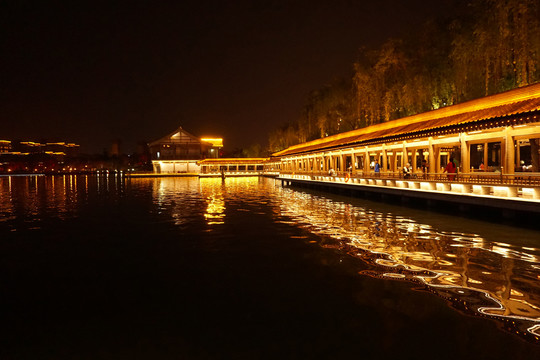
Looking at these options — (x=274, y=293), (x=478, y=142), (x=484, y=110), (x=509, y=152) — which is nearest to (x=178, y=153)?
(x=478, y=142)

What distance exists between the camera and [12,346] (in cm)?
529

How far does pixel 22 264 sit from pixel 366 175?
23.2 meters

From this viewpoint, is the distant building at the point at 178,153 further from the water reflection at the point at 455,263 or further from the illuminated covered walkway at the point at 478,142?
the water reflection at the point at 455,263

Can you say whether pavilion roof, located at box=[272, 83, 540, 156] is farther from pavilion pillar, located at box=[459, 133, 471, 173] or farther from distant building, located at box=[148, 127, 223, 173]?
distant building, located at box=[148, 127, 223, 173]

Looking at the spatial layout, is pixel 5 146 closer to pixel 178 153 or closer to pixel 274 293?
pixel 178 153

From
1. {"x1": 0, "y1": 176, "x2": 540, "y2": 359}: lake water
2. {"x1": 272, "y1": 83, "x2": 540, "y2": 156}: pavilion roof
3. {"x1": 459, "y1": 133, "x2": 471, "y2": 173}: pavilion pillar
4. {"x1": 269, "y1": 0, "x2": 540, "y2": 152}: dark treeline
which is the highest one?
{"x1": 269, "y1": 0, "x2": 540, "y2": 152}: dark treeline

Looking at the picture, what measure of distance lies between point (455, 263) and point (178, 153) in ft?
243

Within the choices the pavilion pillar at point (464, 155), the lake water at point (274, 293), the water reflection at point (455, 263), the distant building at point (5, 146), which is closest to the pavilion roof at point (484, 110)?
the pavilion pillar at point (464, 155)

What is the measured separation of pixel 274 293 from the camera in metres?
7.21

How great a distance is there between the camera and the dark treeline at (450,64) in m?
20.5

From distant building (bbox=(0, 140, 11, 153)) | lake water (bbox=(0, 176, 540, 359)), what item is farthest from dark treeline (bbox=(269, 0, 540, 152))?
distant building (bbox=(0, 140, 11, 153))

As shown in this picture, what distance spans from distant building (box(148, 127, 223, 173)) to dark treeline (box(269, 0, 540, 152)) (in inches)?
1527

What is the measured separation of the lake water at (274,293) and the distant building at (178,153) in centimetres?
6560

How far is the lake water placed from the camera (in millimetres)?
5129
